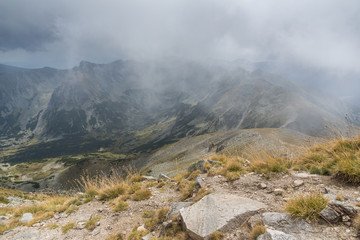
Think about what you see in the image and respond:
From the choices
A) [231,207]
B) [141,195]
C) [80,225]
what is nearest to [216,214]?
[231,207]

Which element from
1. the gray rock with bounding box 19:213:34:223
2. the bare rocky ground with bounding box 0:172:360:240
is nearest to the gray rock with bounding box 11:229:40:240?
the bare rocky ground with bounding box 0:172:360:240

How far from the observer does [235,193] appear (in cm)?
609

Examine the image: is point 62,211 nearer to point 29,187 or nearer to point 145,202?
point 145,202

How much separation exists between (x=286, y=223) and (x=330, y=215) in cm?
83

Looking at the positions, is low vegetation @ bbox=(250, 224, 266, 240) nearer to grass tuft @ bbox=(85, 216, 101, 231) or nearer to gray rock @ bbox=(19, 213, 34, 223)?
grass tuft @ bbox=(85, 216, 101, 231)

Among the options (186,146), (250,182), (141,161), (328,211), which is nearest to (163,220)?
(250,182)

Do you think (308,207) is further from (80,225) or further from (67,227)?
(67,227)

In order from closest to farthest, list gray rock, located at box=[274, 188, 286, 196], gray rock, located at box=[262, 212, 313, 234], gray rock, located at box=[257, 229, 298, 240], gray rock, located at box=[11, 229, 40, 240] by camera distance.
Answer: gray rock, located at box=[257, 229, 298, 240], gray rock, located at box=[262, 212, 313, 234], gray rock, located at box=[274, 188, 286, 196], gray rock, located at box=[11, 229, 40, 240]

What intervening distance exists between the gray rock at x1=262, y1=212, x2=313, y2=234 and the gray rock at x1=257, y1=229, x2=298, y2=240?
0.29 meters

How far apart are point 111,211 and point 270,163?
7090 millimetres

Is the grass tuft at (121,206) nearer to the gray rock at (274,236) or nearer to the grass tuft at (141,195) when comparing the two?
the grass tuft at (141,195)

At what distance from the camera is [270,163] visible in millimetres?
7312

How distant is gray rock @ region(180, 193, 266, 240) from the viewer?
14.0 ft

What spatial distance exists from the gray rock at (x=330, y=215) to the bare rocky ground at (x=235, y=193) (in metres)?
0.09
